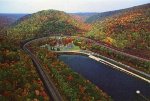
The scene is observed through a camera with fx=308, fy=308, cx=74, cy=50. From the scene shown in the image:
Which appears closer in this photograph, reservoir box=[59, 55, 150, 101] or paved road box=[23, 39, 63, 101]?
paved road box=[23, 39, 63, 101]

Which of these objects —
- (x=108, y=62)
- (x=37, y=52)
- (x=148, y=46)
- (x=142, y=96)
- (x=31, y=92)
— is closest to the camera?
(x=31, y=92)

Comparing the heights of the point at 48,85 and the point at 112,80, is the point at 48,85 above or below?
above

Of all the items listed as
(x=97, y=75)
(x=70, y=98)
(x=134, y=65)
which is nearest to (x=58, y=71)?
(x=97, y=75)

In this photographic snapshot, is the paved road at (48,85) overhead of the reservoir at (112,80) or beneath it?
overhead

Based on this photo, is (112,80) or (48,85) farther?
(112,80)

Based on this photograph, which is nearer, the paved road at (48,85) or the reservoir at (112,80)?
the paved road at (48,85)

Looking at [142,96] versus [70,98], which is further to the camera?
[142,96]

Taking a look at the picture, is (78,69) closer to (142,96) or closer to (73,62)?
(73,62)

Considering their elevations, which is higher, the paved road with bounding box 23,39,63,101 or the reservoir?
the paved road with bounding box 23,39,63,101
